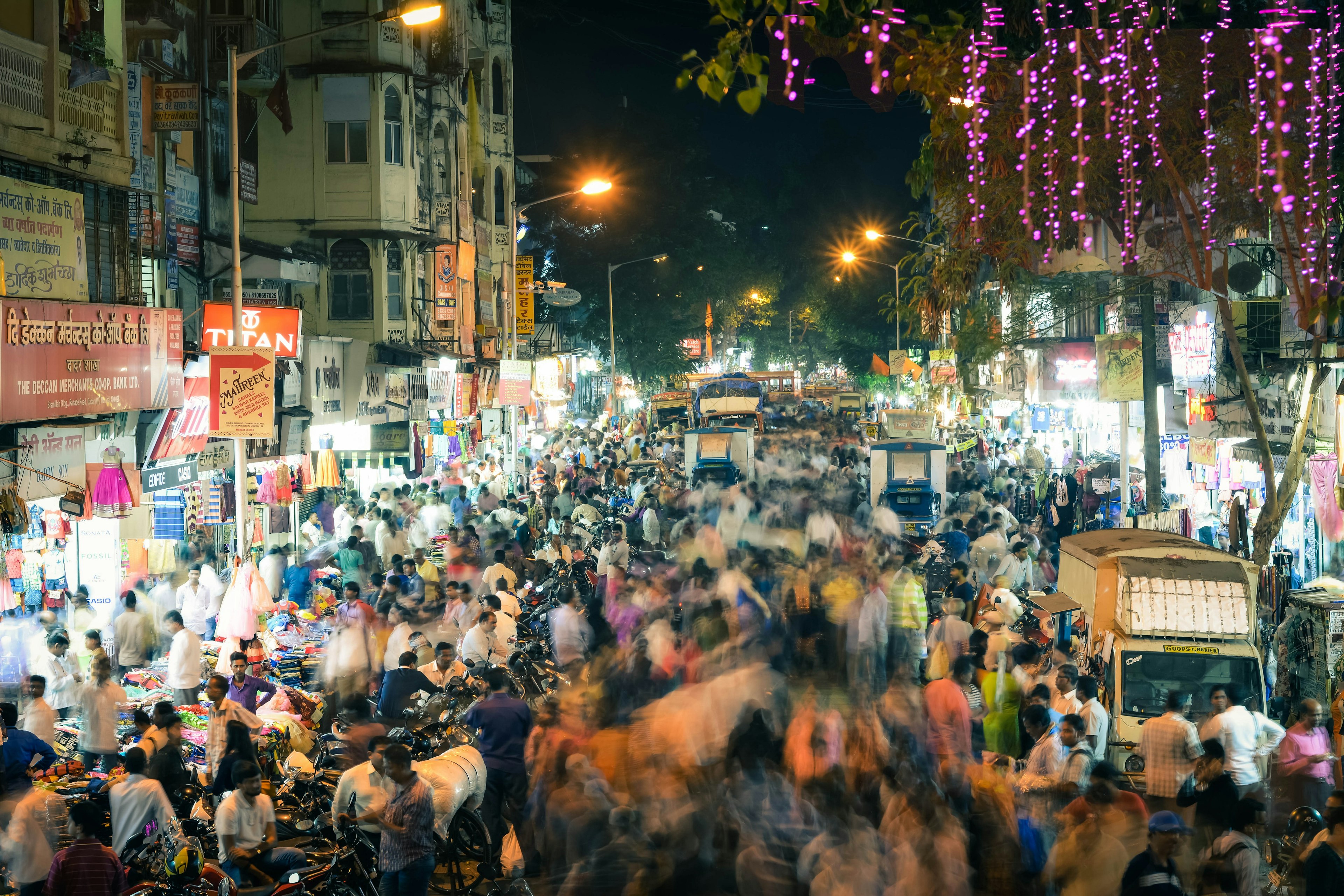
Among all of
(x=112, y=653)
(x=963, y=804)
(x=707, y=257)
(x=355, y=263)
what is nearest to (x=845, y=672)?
(x=963, y=804)

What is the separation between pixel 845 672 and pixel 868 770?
182 inches

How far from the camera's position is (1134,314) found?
19.2m

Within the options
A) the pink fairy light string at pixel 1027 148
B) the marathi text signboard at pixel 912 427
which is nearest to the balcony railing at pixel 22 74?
the pink fairy light string at pixel 1027 148

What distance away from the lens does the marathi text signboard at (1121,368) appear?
18.5 m

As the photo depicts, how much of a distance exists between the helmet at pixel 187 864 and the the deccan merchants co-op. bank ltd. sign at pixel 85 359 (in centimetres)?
460

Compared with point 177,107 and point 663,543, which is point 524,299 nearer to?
point 663,543

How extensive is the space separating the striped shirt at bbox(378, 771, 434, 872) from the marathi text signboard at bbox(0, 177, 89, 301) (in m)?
6.68

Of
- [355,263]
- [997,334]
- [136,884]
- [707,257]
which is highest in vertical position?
[707,257]

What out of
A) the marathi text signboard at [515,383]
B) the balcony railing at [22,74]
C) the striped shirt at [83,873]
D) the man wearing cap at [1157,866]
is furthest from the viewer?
the marathi text signboard at [515,383]

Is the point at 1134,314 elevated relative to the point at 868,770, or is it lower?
elevated

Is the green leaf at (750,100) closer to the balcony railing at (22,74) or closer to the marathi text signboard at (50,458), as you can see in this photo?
the marathi text signboard at (50,458)

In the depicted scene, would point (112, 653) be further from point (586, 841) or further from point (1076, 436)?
point (1076, 436)

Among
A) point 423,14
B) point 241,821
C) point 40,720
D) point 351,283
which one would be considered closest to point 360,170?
point 351,283

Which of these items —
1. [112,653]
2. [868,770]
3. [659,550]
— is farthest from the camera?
[659,550]
